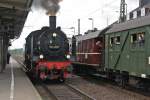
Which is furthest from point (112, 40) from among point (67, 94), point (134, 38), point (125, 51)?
point (67, 94)

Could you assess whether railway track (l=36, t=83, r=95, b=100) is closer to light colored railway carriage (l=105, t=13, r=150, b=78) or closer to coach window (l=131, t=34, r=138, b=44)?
light colored railway carriage (l=105, t=13, r=150, b=78)

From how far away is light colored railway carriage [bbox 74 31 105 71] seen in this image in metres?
24.4

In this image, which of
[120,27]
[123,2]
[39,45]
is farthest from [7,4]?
[123,2]

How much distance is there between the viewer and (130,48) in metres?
17.9

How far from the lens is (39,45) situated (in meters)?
23.6

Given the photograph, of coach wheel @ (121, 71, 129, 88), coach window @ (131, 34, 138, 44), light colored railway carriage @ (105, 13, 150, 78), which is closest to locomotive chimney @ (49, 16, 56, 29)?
light colored railway carriage @ (105, 13, 150, 78)

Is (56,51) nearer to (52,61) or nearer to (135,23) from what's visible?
(52,61)

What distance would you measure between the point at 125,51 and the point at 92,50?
24.6 ft

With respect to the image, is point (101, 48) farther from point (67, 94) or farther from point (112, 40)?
point (67, 94)

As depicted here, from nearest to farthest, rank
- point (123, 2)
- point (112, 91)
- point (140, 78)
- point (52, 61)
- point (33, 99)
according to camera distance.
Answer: point (33, 99) → point (140, 78) → point (112, 91) → point (52, 61) → point (123, 2)

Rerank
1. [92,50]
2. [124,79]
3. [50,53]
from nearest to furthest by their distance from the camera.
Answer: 1. [124,79]
2. [50,53]
3. [92,50]

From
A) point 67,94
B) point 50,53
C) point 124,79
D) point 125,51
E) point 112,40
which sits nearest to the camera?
point 125,51

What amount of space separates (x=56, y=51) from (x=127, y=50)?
638cm

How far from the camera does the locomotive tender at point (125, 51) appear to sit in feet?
53.1
